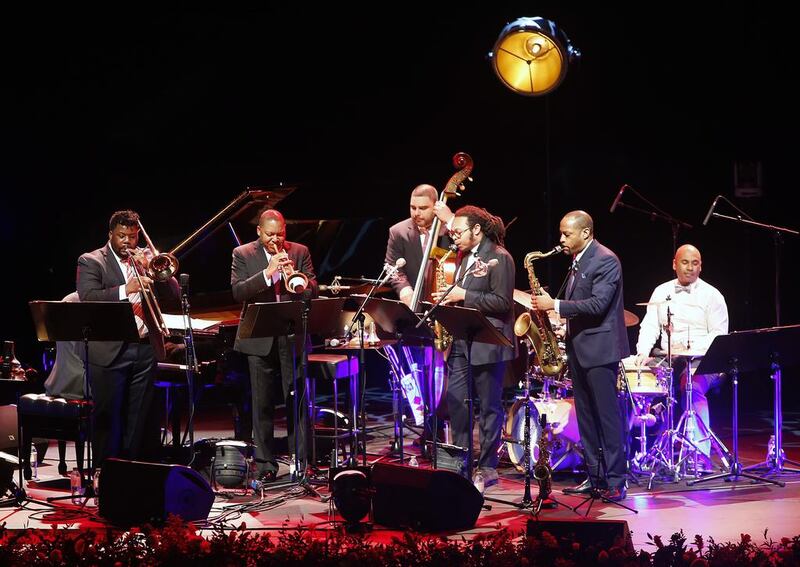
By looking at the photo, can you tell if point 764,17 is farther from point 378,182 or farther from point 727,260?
point 378,182

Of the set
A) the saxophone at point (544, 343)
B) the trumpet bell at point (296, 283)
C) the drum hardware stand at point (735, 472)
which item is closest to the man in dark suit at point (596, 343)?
the saxophone at point (544, 343)

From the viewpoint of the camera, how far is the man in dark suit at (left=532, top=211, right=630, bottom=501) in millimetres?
6621

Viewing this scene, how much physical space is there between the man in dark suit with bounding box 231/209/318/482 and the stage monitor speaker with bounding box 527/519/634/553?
3.36 metres

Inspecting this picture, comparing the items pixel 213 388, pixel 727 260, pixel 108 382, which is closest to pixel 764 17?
pixel 727 260

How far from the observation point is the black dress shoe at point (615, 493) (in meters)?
6.55

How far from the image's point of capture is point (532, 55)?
7961mm

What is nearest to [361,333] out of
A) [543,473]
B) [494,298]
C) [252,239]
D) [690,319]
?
[494,298]

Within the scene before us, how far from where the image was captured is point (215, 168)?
1179 cm

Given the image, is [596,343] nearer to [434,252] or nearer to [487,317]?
[487,317]

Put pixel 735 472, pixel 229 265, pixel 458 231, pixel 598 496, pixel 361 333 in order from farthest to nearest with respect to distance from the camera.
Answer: pixel 229 265
pixel 735 472
pixel 458 231
pixel 361 333
pixel 598 496

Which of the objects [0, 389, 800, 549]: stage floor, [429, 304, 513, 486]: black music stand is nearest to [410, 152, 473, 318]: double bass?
[429, 304, 513, 486]: black music stand

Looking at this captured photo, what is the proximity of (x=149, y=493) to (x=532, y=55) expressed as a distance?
182 inches

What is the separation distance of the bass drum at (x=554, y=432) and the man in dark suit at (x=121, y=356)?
2.77 metres

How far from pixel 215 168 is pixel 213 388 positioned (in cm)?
455
